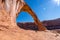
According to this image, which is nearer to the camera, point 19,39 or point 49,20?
point 19,39

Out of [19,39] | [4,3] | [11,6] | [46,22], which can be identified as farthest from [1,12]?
[46,22]

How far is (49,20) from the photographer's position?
27.3m

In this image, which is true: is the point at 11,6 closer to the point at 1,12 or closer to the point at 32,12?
the point at 1,12

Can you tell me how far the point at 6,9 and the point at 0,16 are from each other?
40.9 inches

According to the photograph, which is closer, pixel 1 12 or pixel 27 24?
pixel 1 12

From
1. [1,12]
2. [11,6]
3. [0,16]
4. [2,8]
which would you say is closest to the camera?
[0,16]

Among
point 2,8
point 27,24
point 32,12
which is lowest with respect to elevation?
point 27,24

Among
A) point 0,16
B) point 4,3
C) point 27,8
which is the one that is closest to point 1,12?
point 0,16

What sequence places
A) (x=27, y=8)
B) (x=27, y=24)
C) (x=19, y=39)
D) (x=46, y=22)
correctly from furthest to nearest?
(x=46, y=22) → (x=27, y=24) → (x=27, y=8) → (x=19, y=39)

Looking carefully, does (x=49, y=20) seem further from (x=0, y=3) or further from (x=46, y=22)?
(x=0, y=3)

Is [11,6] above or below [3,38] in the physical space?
above

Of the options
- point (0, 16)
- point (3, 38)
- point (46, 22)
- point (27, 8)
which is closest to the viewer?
point (3, 38)

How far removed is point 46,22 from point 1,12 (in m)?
21.9

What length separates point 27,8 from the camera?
11156mm
